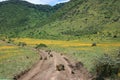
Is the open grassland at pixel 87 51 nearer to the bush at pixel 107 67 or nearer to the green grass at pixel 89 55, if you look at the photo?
the green grass at pixel 89 55

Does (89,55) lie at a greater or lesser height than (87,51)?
greater

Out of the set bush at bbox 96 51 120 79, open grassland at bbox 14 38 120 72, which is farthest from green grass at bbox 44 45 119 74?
bush at bbox 96 51 120 79

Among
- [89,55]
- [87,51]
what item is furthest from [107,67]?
[87,51]

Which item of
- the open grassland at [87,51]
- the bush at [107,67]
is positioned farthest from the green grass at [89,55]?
the bush at [107,67]

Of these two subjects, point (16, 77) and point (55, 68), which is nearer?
point (16, 77)

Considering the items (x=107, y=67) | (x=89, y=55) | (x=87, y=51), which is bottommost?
(x=87, y=51)

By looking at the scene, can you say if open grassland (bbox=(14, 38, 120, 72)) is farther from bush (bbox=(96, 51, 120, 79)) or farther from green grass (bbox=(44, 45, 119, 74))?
bush (bbox=(96, 51, 120, 79))

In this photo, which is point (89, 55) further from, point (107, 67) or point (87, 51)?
point (107, 67)

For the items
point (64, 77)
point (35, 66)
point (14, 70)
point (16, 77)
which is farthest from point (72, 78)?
point (35, 66)

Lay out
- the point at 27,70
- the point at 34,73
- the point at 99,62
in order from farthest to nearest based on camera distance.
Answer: the point at 27,70 → the point at 34,73 → the point at 99,62

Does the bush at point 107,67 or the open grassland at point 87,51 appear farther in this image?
the open grassland at point 87,51

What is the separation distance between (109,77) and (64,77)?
642 cm

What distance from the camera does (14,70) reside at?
56.2 metres

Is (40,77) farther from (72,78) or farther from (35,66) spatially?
(35,66)
